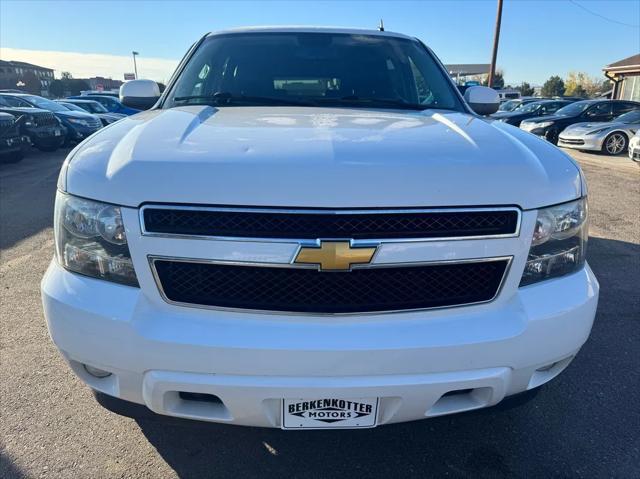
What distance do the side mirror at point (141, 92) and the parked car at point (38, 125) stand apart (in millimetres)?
9923

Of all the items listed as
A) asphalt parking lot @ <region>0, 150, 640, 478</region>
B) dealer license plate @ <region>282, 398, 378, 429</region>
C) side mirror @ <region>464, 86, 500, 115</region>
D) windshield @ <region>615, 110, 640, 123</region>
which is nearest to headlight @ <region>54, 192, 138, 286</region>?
asphalt parking lot @ <region>0, 150, 640, 478</region>

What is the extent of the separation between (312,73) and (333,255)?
1884mm

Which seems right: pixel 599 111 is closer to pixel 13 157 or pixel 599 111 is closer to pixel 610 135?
pixel 610 135

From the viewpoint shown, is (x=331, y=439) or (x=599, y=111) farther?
(x=599, y=111)

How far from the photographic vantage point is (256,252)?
1572 mm

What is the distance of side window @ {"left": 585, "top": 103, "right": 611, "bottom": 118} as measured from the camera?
624 inches

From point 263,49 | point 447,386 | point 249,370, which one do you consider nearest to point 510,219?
point 447,386

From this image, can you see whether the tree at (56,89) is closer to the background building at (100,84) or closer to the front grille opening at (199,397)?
the background building at (100,84)

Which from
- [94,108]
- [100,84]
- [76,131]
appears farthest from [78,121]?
[100,84]

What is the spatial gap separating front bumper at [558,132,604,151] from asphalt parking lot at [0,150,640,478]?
1194 cm

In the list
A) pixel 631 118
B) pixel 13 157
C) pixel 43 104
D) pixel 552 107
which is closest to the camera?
pixel 13 157

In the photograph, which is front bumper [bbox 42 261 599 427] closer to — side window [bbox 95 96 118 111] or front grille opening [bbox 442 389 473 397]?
front grille opening [bbox 442 389 473 397]

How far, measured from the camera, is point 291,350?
1557mm

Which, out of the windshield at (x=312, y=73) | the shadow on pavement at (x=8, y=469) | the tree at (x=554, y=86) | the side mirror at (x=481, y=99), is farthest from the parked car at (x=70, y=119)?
the tree at (x=554, y=86)
